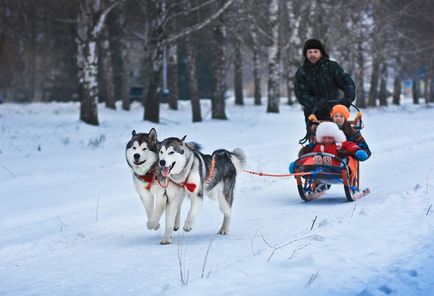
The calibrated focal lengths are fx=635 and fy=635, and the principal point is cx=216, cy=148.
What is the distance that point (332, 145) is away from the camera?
845 centimetres

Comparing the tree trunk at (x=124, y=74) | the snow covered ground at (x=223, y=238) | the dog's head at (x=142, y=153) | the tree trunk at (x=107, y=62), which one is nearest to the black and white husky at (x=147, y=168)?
the dog's head at (x=142, y=153)

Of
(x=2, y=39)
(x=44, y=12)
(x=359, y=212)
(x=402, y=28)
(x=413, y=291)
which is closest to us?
(x=413, y=291)

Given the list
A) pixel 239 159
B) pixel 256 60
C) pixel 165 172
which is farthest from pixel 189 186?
pixel 256 60

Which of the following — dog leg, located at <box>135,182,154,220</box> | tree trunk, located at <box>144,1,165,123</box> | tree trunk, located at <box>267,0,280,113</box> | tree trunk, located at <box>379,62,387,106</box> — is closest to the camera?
dog leg, located at <box>135,182,154,220</box>

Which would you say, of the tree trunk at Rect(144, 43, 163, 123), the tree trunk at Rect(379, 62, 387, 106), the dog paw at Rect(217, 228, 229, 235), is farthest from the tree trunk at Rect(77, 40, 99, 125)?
the tree trunk at Rect(379, 62, 387, 106)

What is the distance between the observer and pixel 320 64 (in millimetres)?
9422

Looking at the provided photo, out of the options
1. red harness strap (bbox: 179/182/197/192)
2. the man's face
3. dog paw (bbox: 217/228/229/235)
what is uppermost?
the man's face

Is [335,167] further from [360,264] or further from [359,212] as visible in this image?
[360,264]

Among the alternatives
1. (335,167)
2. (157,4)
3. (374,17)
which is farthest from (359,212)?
(374,17)

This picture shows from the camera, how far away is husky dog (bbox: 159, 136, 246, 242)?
612cm

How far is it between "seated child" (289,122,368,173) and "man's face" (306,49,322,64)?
55.0 inches

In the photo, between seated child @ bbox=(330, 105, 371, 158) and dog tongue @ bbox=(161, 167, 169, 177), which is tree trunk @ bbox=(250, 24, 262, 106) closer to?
seated child @ bbox=(330, 105, 371, 158)

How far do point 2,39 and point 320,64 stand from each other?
1907 centimetres

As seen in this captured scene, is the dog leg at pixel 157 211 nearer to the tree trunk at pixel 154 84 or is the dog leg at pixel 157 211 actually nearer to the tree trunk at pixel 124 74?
the tree trunk at pixel 154 84
